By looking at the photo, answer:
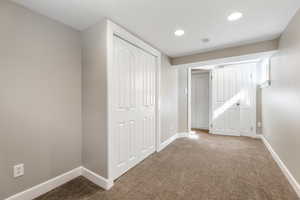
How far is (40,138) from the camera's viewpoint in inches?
64.2

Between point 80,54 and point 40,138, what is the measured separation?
4.33 feet

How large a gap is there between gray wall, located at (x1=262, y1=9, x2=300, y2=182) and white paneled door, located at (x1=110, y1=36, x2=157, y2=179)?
6.95ft

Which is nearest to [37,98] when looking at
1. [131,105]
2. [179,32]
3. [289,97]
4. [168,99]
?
[131,105]

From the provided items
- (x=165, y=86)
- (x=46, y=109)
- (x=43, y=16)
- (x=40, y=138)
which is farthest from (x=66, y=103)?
(x=165, y=86)

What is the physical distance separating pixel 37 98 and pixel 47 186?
1144mm

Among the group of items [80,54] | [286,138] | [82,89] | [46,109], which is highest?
[80,54]

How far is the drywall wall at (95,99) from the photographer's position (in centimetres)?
174

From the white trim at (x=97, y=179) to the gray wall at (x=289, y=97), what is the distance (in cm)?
237

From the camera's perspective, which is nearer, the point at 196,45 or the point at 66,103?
the point at 66,103

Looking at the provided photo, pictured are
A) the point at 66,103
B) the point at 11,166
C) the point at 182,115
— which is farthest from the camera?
the point at 182,115

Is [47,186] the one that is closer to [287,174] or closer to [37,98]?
[37,98]

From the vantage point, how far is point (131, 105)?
2176mm

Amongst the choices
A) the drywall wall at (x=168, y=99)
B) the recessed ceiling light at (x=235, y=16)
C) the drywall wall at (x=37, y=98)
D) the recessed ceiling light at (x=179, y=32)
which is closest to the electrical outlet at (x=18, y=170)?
the drywall wall at (x=37, y=98)

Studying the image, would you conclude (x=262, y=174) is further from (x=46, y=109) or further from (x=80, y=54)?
(x=80, y=54)
